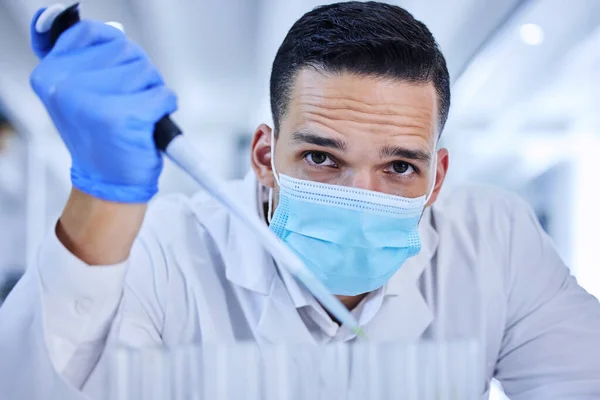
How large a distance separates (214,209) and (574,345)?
676mm

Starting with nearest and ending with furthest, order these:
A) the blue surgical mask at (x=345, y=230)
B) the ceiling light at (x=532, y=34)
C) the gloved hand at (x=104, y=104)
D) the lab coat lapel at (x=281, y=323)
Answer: the gloved hand at (x=104, y=104), the blue surgical mask at (x=345, y=230), the lab coat lapel at (x=281, y=323), the ceiling light at (x=532, y=34)

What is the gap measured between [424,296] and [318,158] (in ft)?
1.17

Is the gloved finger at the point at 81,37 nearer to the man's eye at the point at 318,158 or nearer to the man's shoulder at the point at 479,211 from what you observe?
the man's eye at the point at 318,158

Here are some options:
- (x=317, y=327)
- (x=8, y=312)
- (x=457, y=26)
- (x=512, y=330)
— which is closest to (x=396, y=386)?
(x=317, y=327)

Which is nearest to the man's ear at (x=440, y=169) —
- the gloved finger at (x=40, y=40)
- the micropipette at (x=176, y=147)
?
the micropipette at (x=176, y=147)

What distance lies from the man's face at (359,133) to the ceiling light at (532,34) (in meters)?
0.53

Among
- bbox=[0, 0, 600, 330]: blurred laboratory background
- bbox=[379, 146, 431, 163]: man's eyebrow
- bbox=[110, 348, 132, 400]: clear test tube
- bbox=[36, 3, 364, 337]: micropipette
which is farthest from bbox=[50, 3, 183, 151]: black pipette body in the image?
bbox=[0, 0, 600, 330]: blurred laboratory background

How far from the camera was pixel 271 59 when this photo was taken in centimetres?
144

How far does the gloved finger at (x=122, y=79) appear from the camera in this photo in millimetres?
876

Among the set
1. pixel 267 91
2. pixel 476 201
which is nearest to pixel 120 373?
pixel 267 91

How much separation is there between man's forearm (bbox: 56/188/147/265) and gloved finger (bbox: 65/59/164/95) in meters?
0.14

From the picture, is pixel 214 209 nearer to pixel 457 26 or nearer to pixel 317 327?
pixel 317 327

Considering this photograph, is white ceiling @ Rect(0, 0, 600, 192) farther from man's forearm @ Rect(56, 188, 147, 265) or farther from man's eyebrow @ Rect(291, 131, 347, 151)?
man's forearm @ Rect(56, 188, 147, 265)

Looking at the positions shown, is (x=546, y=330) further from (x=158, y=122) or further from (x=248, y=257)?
(x=158, y=122)
